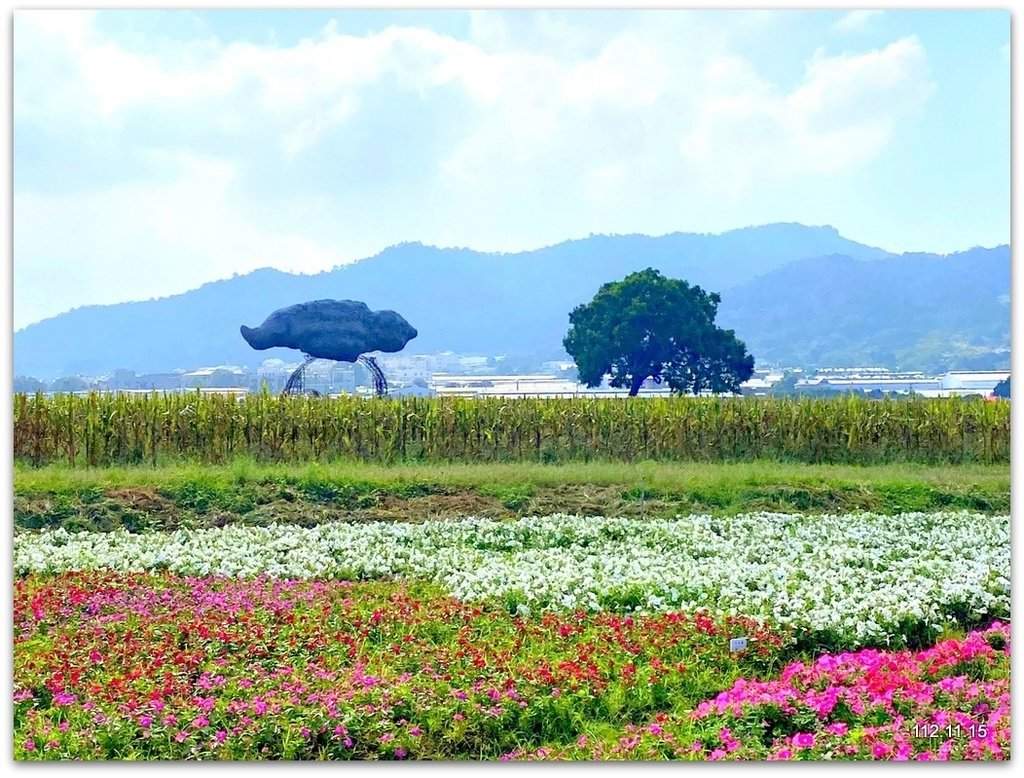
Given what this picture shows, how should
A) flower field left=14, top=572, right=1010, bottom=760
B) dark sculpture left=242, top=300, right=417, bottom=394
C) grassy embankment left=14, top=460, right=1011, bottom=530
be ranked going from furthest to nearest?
dark sculpture left=242, top=300, right=417, bottom=394
grassy embankment left=14, top=460, right=1011, bottom=530
flower field left=14, top=572, right=1010, bottom=760

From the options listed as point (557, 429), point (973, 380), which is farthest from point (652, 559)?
point (557, 429)

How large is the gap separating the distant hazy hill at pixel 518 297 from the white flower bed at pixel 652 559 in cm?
141

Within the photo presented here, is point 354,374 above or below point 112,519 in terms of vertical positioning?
above

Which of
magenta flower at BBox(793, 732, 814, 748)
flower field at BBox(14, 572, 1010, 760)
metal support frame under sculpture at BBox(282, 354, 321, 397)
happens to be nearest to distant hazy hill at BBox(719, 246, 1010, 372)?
flower field at BBox(14, 572, 1010, 760)

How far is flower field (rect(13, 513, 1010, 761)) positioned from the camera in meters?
3.98

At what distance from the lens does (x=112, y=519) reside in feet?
26.5

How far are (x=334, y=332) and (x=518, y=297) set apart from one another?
5547 mm

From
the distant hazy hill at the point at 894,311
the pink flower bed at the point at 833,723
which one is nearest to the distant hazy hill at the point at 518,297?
the distant hazy hill at the point at 894,311

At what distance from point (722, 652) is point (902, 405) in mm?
8940

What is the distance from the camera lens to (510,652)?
4621mm

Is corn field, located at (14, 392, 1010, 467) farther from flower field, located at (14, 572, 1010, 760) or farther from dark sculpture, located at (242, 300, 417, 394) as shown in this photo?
flower field, located at (14, 572, 1010, 760)

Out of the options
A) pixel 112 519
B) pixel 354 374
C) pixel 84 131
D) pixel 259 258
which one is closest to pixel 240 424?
pixel 354 374

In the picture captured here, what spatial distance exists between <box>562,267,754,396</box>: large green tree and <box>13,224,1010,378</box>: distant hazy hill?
496mm

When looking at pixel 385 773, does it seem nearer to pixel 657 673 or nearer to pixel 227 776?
pixel 227 776
